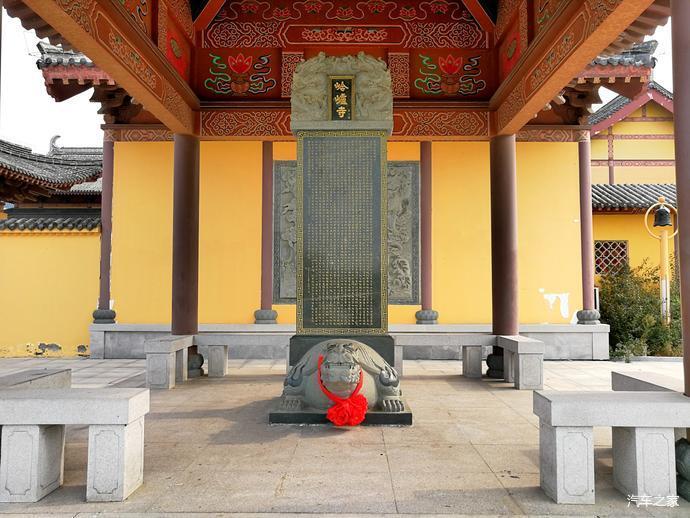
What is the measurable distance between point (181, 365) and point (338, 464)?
4002mm

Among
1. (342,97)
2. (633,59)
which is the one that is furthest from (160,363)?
(633,59)

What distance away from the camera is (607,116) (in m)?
12.4

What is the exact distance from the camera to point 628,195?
11.1 metres

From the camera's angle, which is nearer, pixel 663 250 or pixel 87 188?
pixel 663 250

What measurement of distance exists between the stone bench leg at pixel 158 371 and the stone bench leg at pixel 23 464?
3431mm

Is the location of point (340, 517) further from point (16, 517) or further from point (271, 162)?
point (271, 162)

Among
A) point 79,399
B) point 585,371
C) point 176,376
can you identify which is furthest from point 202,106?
point 585,371

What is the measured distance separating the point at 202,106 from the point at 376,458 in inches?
216

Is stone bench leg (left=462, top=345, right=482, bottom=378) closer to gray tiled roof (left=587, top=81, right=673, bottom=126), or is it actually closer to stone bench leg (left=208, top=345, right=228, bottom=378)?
stone bench leg (left=208, top=345, right=228, bottom=378)

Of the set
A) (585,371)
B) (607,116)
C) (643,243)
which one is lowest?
(585,371)

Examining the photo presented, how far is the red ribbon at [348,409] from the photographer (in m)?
4.36

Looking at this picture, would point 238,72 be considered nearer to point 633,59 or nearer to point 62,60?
point 62,60

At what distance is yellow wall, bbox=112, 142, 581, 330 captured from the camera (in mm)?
9523

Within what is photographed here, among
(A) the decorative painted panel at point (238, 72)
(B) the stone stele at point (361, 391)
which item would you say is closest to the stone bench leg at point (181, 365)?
(B) the stone stele at point (361, 391)
